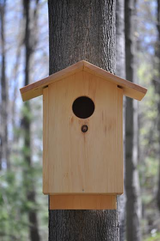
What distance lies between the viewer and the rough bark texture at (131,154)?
233 inches

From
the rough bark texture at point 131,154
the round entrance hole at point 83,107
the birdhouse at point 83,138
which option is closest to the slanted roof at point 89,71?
the birdhouse at point 83,138

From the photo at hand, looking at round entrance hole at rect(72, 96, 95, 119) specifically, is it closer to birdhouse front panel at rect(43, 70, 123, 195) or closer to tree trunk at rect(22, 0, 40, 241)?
birdhouse front panel at rect(43, 70, 123, 195)

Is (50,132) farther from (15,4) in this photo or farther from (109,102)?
(15,4)

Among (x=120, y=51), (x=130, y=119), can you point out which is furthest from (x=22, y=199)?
(x=120, y=51)

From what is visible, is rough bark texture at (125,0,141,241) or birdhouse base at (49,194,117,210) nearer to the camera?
birdhouse base at (49,194,117,210)

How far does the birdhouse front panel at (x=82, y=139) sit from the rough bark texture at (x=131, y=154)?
323 cm

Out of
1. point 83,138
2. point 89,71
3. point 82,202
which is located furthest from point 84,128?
point 82,202

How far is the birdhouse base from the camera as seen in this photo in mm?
2729

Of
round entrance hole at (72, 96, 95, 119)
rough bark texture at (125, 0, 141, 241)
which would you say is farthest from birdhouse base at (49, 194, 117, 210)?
rough bark texture at (125, 0, 141, 241)

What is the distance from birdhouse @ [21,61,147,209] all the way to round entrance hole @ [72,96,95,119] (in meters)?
0.18

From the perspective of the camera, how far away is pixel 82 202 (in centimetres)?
273

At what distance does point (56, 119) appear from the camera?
272 cm

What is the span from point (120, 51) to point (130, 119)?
71.9 inches

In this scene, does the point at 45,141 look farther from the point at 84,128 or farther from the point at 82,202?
the point at 82,202
